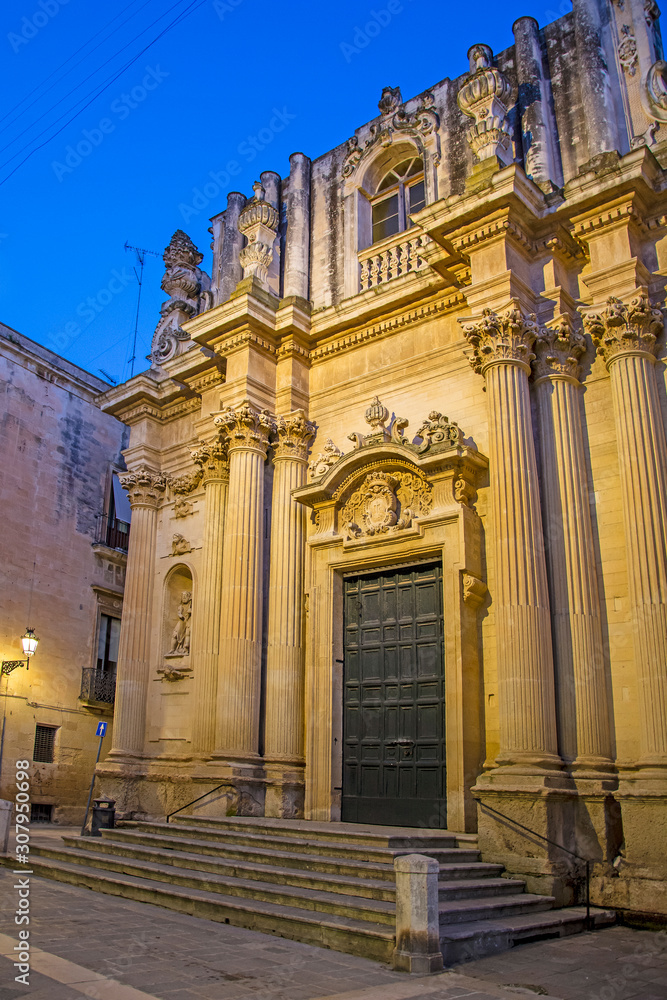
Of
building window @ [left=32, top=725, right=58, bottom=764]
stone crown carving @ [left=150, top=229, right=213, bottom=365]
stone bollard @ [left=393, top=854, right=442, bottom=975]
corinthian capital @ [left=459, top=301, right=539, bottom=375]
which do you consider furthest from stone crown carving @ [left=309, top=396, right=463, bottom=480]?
building window @ [left=32, top=725, right=58, bottom=764]

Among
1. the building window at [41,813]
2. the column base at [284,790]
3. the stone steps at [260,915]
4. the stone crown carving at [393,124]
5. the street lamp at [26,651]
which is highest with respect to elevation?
the stone crown carving at [393,124]

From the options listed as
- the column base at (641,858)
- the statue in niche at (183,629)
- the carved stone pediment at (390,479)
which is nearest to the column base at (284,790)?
the statue in niche at (183,629)

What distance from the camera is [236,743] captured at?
42.9 ft

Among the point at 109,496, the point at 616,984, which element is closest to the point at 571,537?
the point at 616,984

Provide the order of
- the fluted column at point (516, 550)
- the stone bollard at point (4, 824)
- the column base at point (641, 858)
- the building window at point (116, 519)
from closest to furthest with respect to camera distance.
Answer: the column base at point (641, 858), the fluted column at point (516, 550), the stone bollard at point (4, 824), the building window at point (116, 519)

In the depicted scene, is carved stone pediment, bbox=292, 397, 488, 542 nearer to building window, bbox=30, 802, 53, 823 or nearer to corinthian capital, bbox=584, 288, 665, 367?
corinthian capital, bbox=584, 288, 665, 367

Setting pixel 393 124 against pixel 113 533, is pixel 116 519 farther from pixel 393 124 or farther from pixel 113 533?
pixel 393 124

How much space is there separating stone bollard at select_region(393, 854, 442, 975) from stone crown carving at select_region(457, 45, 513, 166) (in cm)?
963

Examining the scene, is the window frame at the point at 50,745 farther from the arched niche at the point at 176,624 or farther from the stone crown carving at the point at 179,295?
the stone crown carving at the point at 179,295

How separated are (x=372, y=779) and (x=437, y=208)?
817cm

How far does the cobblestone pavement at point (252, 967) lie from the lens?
5.84m

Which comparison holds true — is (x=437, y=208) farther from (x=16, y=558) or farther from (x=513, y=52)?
(x=16, y=558)

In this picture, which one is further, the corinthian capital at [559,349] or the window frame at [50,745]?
the window frame at [50,745]

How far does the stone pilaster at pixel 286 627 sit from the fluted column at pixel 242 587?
23 centimetres
